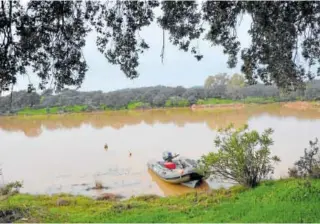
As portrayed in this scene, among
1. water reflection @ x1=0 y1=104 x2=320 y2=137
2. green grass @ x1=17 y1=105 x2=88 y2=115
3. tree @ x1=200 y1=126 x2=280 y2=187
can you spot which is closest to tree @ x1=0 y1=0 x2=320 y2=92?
tree @ x1=200 y1=126 x2=280 y2=187

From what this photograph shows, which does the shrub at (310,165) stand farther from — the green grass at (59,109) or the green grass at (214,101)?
the green grass at (59,109)

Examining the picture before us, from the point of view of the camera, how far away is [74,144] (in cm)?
2103

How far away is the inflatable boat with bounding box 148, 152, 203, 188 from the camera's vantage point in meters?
10.8

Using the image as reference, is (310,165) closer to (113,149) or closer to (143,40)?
(143,40)

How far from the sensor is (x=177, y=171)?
36.3 ft

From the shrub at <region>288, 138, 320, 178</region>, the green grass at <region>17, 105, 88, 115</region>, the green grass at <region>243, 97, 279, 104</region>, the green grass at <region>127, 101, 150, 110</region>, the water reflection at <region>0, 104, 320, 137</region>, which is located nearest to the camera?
the shrub at <region>288, 138, 320, 178</region>

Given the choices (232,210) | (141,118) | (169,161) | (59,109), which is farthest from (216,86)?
(232,210)

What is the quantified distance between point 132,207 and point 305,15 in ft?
16.4

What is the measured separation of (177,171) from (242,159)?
3290mm

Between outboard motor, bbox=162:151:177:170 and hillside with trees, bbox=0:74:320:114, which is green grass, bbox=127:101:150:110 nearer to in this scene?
hillside with trees, bbox=0:74:320:114

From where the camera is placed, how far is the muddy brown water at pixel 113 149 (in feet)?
39.1

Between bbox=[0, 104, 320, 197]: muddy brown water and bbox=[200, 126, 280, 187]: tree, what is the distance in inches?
52.7

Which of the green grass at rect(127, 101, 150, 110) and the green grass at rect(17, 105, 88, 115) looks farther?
the green grass at rect(127, 101, 150, 110)

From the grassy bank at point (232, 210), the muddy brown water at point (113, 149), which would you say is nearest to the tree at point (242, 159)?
the grassy bank at point (232, 210)
